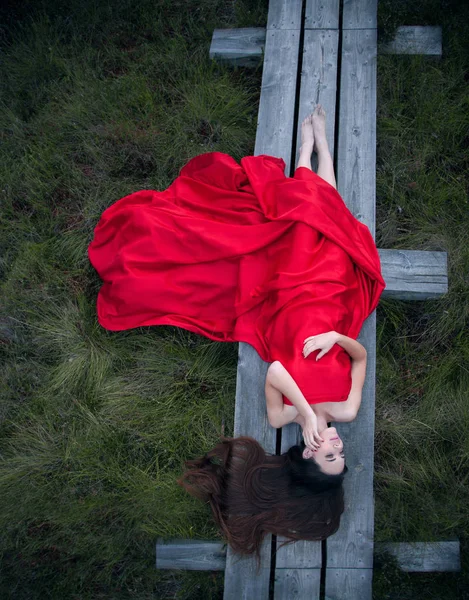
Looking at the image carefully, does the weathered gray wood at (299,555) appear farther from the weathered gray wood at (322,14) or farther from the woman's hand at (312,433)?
the weathered gray wood at (322,14)

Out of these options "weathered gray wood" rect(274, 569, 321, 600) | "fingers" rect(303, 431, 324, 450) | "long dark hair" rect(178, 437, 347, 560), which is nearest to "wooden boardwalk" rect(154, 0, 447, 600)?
"weathered gray wood" rect(274, 569, 321, 600)

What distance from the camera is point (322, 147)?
11.6 feet

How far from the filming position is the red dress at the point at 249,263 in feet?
10.2

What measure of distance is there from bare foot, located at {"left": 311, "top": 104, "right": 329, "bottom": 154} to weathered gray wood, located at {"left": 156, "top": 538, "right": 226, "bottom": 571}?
8.66 feet

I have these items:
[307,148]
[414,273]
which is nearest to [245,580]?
[414,273]

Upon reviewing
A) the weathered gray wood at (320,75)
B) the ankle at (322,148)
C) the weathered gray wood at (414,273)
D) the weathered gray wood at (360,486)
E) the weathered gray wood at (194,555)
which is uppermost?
the weathered gray wood at (320,75)

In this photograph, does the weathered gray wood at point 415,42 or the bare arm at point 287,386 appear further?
the weathered gray wood at point 415,42

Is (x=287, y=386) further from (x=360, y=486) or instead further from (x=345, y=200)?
(x=345, y=200)

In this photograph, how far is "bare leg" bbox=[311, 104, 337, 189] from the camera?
3.47 metres

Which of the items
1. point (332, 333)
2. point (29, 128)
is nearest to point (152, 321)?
point (332, 333)

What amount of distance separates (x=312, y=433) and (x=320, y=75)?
252 centimetres

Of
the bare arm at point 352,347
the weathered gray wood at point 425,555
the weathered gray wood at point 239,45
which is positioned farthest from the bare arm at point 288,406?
the weathered gray wood at point 239,45

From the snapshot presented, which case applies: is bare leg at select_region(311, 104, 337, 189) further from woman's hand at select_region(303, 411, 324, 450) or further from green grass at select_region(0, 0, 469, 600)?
woman's hand at select_region(303, 411, 324, 450)

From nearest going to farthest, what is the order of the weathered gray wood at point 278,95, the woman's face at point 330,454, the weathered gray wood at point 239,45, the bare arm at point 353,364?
the woman's face at point 330,454 < the bare arm at point 353,364 < the weathered gray wood at point 278,95 < the weathered gray wood at point 239,45
